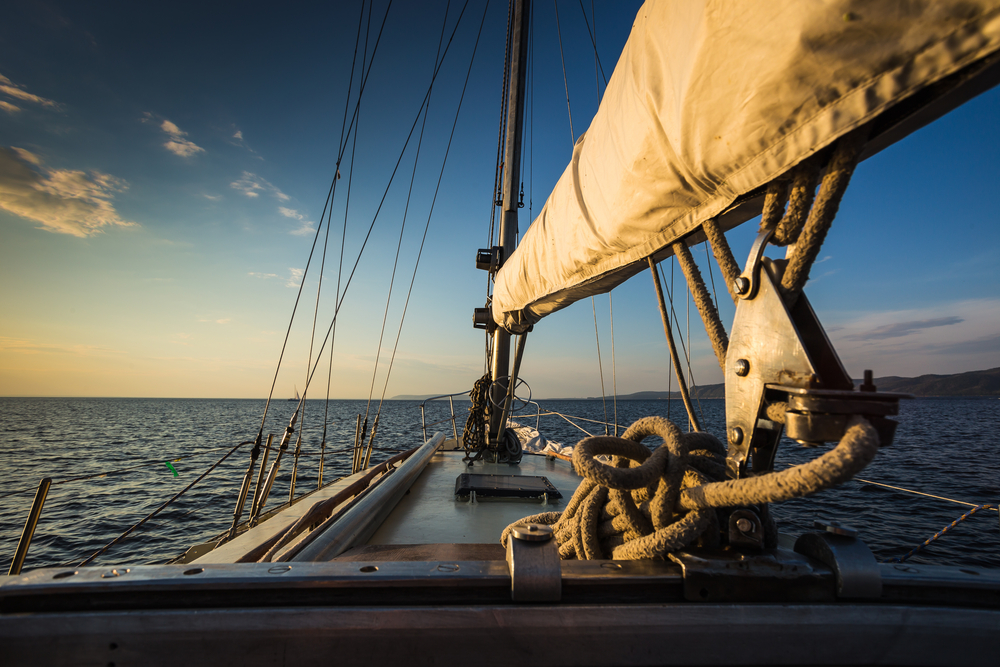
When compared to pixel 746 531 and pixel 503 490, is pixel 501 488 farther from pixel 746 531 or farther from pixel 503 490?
pixel 746 531

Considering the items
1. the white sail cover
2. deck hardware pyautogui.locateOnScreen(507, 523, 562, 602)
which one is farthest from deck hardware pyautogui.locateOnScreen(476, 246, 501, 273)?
deck hardware pyautogui.locateOnScreen(507, 523, 562, 602)

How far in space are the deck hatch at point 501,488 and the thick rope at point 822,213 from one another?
275cm

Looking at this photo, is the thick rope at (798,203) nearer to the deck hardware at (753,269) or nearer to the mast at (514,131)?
the deck hardware at (753,269)

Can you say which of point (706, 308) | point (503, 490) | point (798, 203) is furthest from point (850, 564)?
point (503, 490)

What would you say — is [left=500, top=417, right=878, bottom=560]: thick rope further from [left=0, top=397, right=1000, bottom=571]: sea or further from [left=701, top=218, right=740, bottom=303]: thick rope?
[left=0, top=397, right=1000, bottom=571]: sea

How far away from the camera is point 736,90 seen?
28.9 inches

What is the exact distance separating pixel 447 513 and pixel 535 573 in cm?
224

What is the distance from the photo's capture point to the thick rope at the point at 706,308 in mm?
1001

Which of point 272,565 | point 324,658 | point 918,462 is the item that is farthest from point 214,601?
point 918,462

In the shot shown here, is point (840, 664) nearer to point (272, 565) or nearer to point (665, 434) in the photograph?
point (665, 434)

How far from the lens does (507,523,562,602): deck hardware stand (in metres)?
0.80

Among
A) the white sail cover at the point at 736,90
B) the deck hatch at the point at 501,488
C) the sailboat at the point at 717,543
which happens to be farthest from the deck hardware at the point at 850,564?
the deck hatch at the point at 501,488

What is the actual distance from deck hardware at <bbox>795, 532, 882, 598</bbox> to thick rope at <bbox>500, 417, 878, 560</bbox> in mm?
200

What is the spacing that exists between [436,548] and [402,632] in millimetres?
1113
